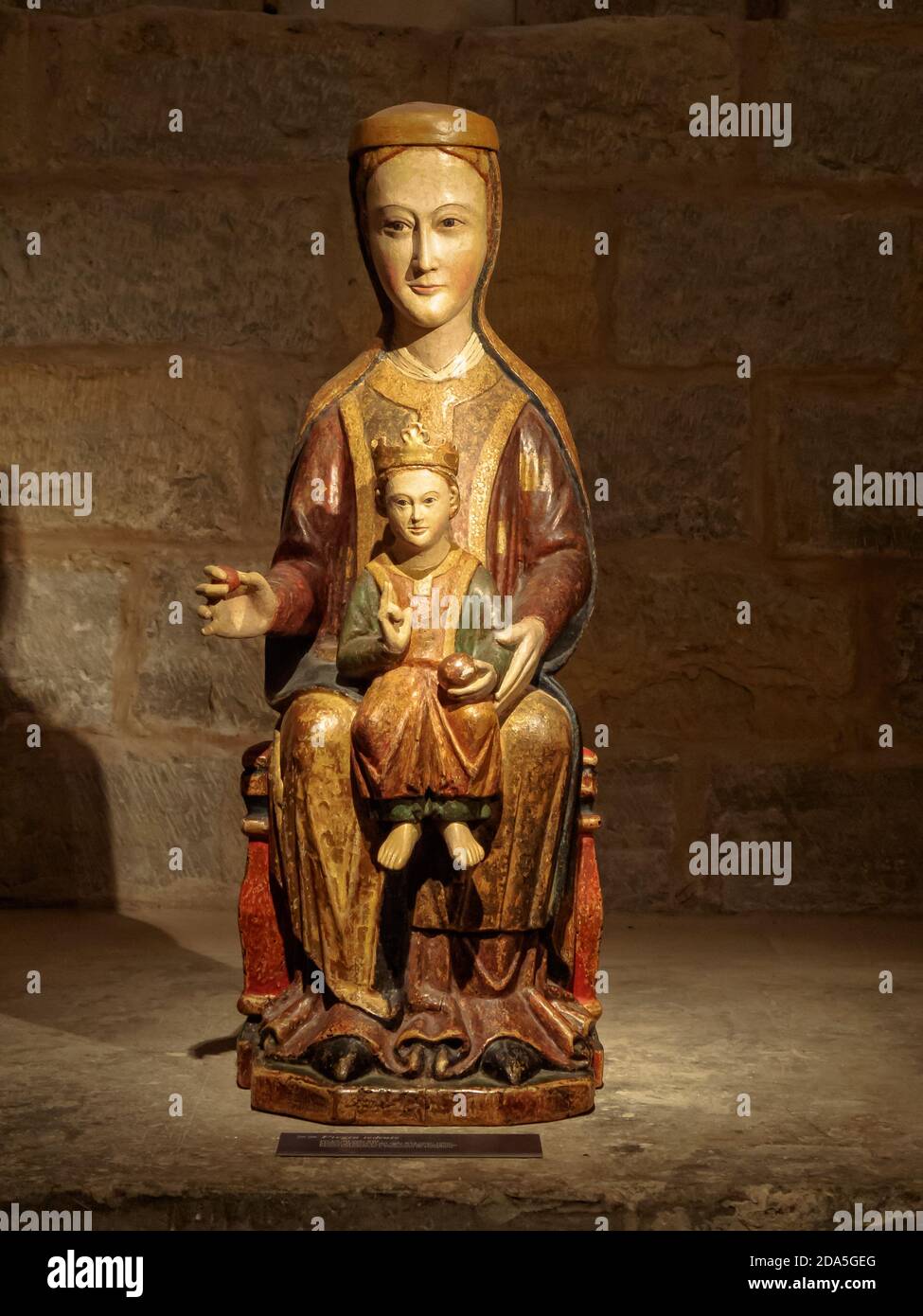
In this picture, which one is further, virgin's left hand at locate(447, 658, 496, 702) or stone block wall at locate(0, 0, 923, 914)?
stone block wall at locate(0, 0, 923, 914)

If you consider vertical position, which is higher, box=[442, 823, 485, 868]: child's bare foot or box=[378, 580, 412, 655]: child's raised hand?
box=[378, 580, 412, 655]: child's raised hand

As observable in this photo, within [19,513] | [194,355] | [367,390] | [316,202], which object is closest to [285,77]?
[316,202]

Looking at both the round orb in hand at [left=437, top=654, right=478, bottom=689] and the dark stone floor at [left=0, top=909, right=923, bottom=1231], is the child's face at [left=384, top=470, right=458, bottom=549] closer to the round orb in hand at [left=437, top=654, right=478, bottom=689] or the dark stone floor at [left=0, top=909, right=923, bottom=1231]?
the round orb in hand at [left=437, top=654, right=478, bottom=689]

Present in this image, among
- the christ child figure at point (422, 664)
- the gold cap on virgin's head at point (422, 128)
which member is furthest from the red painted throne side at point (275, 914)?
the gold cap on virgin's head at point (422, 128)

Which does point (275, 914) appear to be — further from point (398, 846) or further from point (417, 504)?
point (417, 504)

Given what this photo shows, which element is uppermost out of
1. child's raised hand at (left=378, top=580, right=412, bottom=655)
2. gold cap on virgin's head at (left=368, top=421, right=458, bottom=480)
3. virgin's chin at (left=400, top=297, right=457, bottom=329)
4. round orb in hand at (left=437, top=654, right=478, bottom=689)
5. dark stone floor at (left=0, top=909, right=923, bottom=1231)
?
virgin's chin at (left=400, top=297, right=457, bottom=329)

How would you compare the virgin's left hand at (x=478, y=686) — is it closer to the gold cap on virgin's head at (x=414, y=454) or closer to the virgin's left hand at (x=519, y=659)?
the virgin's left hand at (x=519, y=659)

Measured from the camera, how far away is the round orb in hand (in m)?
3.16

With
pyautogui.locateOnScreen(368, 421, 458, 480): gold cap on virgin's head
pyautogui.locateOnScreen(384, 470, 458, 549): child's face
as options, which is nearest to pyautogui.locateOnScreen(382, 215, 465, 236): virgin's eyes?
pyautogui.locateOnScreen(368, 421, 458, 480): gold cap on virgin's head

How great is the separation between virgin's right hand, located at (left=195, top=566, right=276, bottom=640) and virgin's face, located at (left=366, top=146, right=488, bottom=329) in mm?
560

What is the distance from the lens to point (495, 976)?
10.9 feet

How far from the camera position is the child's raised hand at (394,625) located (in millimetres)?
3252

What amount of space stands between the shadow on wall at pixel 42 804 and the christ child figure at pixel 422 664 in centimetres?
175

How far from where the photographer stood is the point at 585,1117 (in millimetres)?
3258
